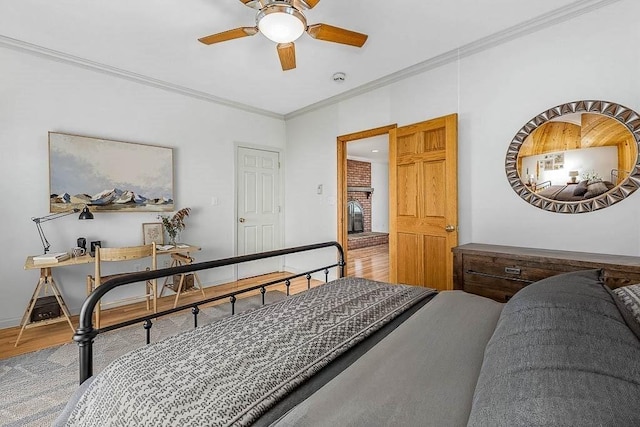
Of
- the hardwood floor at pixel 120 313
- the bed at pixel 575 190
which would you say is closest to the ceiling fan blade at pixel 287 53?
the bed at pixel 575 190

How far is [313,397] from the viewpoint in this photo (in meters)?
0.73

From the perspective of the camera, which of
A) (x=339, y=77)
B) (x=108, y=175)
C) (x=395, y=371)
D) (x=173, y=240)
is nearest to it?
(x=395, y=371)

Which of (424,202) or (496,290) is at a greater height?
(424,202)

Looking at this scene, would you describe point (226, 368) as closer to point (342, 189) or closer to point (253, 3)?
point (253, 3)

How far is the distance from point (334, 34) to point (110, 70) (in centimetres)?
270

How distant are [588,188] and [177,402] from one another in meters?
3.01

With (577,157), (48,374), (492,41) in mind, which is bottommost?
(48,374)

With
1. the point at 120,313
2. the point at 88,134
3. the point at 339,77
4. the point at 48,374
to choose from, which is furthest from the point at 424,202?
the point at 88,134

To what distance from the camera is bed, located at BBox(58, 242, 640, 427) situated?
548 mm

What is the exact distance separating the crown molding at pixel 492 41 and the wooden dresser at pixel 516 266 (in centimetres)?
190

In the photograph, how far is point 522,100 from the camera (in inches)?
104

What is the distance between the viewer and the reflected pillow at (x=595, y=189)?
2.28 m

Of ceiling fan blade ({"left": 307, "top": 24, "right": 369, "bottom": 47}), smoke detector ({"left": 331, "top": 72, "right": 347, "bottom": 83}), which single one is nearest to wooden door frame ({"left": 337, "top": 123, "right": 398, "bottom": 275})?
smoke detector ({"left": 331, "top": 72, "right": 347, "bottom": 83})

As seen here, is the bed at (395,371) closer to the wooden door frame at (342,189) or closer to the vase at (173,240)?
the vase at (173,240)
